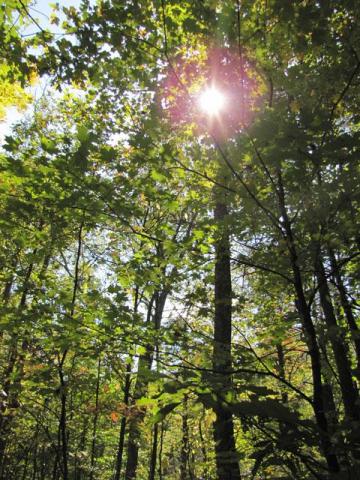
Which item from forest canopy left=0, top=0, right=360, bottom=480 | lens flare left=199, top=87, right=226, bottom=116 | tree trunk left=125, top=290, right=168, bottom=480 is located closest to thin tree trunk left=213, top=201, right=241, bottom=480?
forest canopy left=0, top=0, right=360, bottom=480

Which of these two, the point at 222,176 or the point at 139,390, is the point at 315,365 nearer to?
the point at 222,176

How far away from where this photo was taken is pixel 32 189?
2.91m

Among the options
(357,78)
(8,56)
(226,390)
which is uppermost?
(8,56)

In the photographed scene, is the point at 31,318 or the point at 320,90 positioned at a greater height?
the point at 320,90

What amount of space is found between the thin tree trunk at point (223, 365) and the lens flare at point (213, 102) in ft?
3.06

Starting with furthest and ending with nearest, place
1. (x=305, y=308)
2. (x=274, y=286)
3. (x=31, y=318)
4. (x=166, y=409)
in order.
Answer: (x=274, y=286) < (x=31, y=318) < (x=305, y=308) < (x=166, y=409)

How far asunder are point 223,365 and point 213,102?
2.58 metres

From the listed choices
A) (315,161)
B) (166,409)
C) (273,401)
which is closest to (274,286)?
(315,161)

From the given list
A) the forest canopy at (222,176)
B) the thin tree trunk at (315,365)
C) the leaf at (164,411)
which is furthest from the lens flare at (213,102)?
the leaf at (164,411)

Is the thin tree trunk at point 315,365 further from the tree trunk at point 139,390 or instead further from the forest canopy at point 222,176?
the tree trunk at point 139,390

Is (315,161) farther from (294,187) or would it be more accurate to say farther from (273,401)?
(273,401)

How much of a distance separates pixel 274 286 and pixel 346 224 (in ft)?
5.67

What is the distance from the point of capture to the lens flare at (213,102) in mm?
2696

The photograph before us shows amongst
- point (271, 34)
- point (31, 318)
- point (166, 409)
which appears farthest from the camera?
point (31, 318)
